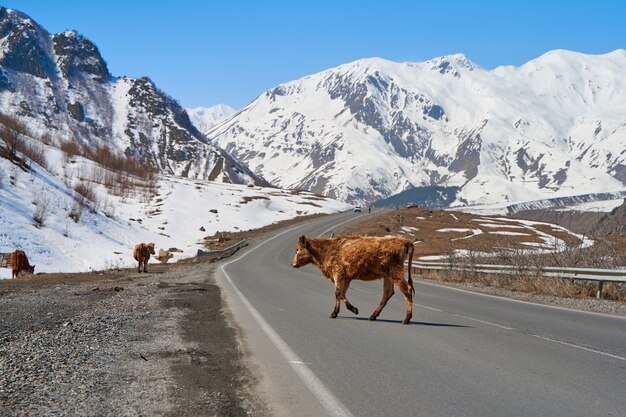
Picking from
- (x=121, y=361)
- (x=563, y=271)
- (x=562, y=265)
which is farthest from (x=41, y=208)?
(x=121, y=361)

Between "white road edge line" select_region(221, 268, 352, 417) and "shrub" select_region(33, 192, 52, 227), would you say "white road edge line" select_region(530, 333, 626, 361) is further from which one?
"shrub" select_region(33, 192, 52, 227)

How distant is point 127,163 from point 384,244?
11437 centimetres

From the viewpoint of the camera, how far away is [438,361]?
7.48 meters

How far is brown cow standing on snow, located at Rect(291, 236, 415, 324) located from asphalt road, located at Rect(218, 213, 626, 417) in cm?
65

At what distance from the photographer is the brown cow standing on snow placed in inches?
427

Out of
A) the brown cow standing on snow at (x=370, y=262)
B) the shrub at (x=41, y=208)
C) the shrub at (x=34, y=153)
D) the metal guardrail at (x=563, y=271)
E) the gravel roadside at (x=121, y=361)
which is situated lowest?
the gravel roadside at (x=121, y=361)

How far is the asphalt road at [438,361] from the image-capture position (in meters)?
5.59

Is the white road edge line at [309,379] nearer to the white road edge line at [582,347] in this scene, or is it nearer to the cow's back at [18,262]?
the white road edge line at [582,347]

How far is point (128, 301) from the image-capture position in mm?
14914

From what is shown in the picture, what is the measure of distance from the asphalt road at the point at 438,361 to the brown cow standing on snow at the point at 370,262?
2.12 feet

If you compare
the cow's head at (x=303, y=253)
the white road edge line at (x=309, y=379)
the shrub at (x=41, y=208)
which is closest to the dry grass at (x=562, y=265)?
the cow's head at (x=303, y=253)

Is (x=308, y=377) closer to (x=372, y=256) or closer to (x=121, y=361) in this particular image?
(x=121, y=361)

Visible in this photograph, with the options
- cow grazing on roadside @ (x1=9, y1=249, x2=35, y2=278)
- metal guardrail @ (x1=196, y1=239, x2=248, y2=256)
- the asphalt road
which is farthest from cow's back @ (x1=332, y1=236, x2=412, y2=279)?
metal guardrail @ (x1=196, y1=239, x2=248, y2=256)

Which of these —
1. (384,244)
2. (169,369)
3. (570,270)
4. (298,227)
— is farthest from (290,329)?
(298,227)
